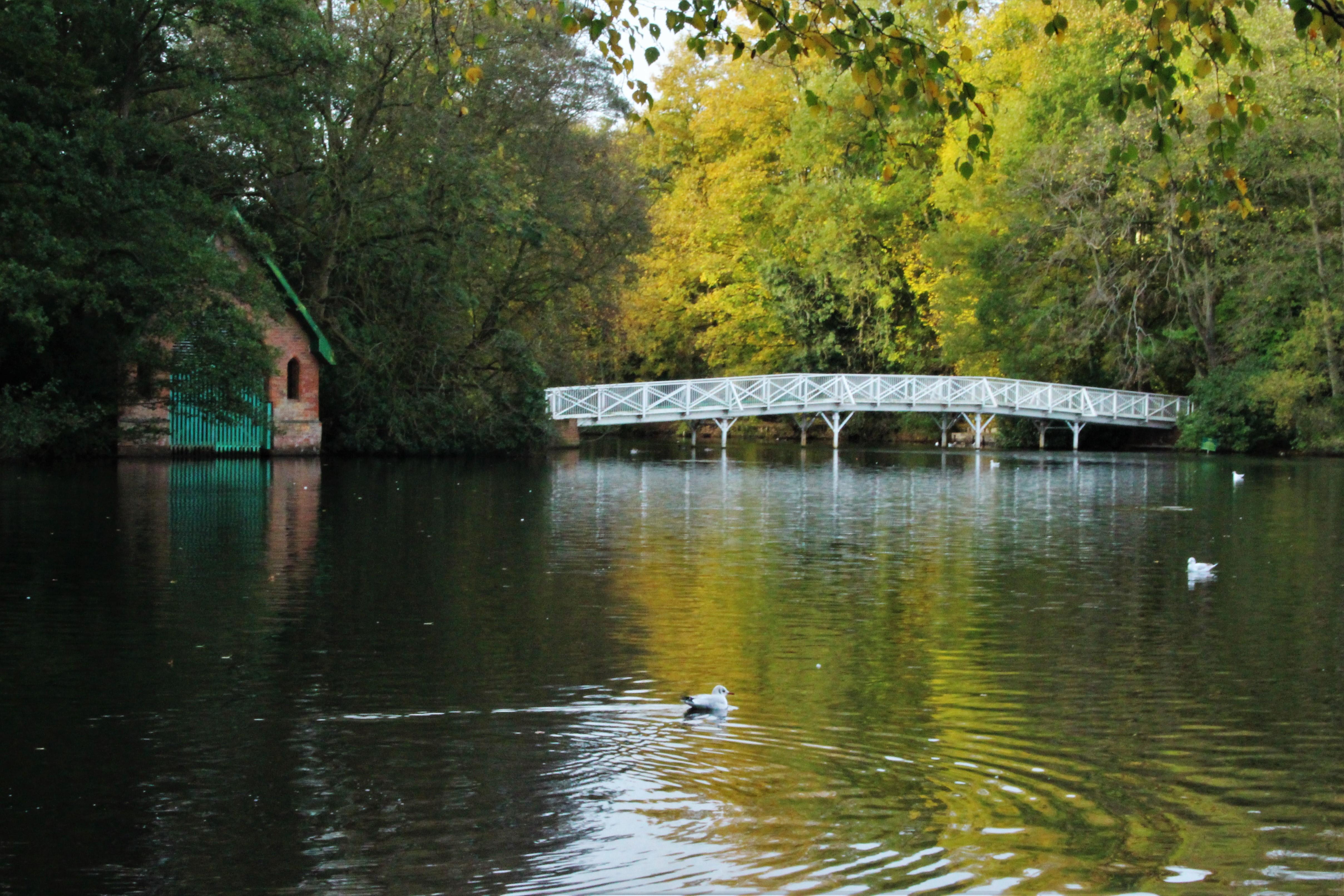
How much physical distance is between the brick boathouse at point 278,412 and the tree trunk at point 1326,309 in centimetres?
2602

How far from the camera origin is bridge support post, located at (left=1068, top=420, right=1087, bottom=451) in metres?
48.3

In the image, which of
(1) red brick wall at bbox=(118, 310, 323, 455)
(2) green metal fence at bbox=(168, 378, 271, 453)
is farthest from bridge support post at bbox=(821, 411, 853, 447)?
(2) green metal fence at bbox=(168, 378, 271, 453)

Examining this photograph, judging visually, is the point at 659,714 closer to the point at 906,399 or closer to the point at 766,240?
the point at 906,399

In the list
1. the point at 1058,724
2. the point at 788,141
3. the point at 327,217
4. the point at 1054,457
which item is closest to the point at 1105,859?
the point at 1058,724

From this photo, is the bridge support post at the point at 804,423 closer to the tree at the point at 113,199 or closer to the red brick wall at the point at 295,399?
the red brick wall at the point at 295,399

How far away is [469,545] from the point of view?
16.1 metres

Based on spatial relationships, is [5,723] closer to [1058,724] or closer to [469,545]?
[1058,724]

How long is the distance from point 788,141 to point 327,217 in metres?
27.8

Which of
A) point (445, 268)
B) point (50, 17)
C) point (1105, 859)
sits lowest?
point (1105, 859)

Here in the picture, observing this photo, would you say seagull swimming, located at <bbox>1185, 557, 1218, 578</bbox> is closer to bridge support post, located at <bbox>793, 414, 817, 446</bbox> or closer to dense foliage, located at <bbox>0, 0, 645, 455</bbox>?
dense foliage, located at <bbox>0, 0, 645, 455</bbox>

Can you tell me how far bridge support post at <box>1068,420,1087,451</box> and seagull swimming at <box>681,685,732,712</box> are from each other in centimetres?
4188

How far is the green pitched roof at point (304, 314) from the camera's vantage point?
33.1 m

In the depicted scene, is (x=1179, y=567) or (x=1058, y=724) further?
(x=1179, y=567)

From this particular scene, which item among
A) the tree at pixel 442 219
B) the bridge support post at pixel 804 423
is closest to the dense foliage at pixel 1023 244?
the bridge support post at pixel 804 423
